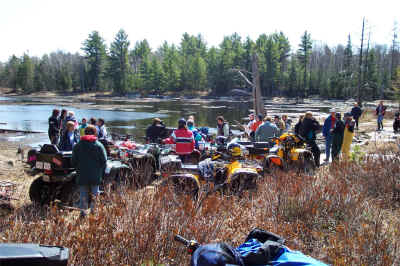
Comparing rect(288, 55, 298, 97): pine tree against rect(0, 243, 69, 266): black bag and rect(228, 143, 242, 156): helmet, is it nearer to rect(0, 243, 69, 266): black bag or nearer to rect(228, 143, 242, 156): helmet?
rect(228, 143, 242, 156): helmet

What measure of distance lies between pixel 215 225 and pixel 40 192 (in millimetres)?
3997

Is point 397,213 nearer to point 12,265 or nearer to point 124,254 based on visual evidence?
point 124,254

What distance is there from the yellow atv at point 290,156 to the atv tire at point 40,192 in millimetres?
4339

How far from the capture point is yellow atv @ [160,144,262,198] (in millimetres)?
5699

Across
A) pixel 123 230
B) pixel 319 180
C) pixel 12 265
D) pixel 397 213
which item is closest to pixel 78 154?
pixel 123 230

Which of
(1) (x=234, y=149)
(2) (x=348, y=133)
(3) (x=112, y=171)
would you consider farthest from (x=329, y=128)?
(3) (x=112, y=171)

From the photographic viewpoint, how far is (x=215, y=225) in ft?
12.2

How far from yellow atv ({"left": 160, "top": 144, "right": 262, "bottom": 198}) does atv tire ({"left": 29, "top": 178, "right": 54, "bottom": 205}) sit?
209 cm

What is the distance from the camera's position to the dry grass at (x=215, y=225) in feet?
10.7

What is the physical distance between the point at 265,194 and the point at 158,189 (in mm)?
1713

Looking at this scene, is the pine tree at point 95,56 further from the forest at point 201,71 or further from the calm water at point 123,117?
the calm water at point 123,117

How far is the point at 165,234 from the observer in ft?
11.5

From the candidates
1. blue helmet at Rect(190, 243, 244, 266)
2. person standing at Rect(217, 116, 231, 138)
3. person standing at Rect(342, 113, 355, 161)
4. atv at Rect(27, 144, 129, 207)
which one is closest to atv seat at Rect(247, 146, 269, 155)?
person standing at Rect(342, 113, 355, 161)

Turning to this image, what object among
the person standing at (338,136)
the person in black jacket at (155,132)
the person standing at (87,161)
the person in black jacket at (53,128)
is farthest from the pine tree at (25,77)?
the person standing at (87,161)
